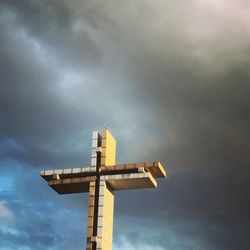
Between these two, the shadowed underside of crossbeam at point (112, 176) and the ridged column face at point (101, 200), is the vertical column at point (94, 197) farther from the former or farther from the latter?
the shadowed underside of crossbeam at point (112, 176)

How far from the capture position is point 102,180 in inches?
2335

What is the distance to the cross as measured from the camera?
189ft

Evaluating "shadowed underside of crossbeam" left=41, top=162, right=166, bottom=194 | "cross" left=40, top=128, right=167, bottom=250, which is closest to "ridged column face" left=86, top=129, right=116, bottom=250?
"cross" left=40, top=128, right=167, bottom=250

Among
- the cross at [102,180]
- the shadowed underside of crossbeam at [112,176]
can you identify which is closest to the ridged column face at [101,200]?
the cross at [102,180]

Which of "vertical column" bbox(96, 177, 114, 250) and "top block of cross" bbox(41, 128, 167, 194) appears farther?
"top block of cross" bbox(41, 128, 167, 194)

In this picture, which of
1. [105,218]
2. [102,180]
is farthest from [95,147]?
[105,218]

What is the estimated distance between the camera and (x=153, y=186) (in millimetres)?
60719

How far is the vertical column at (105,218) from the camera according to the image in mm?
56875

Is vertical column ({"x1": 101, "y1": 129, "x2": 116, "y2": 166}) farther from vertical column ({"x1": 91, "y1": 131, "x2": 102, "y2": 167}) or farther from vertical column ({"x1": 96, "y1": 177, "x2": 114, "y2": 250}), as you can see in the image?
vertical column ({"x1": 96, "y1": 177, "x2": 114, "y2": 250})

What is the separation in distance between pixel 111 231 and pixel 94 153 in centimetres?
753

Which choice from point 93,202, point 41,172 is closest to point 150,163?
point 93,202

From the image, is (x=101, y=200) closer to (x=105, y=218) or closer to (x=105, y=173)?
(x=105, y=218)

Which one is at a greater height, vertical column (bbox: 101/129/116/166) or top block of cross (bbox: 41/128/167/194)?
vertical column (bbox: 101/129/116/166)

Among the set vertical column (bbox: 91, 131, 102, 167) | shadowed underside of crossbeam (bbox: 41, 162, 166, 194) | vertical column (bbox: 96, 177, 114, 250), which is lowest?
vertical column (bbox: 96, 177, 114, 250)
